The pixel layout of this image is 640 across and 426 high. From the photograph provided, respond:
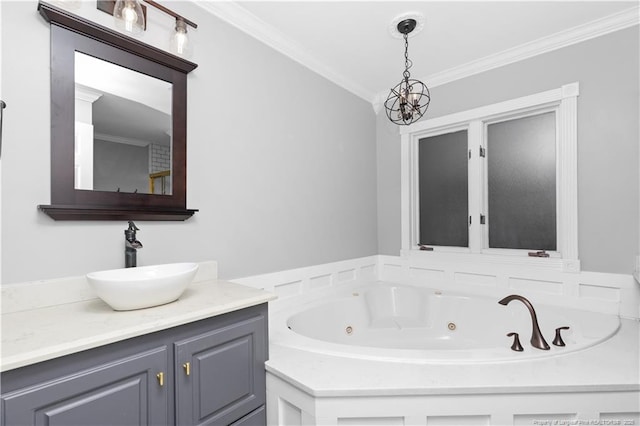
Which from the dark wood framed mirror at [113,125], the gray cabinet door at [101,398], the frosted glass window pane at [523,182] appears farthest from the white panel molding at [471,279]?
the gray cabinet door at [101,398]

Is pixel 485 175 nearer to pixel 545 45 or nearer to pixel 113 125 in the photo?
pixel 545 45

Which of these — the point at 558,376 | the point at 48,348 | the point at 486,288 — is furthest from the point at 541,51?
the point at 48,348

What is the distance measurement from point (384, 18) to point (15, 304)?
243 centimetres

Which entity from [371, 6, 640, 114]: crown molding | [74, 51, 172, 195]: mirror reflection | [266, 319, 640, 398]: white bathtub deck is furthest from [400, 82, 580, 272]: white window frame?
[74, 51, 172, 195]: mirror reflection

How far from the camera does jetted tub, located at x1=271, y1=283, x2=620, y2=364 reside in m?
1.82

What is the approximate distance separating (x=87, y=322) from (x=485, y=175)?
288cm

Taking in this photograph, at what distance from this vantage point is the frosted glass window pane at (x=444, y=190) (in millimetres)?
2902

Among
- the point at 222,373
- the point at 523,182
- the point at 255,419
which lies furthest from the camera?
the point at 523,182

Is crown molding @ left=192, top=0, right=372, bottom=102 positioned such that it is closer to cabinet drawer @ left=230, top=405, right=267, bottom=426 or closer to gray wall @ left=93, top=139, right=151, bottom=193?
gray wall @ left=93, top=139, right=151, bottom=193

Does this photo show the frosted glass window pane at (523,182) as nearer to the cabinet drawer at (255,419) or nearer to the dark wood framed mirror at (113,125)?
the cabinet drawer at (255,419)

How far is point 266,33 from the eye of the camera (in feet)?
7.19

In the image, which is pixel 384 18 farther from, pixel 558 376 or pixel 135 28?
pixel 558 376

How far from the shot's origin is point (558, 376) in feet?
4.45

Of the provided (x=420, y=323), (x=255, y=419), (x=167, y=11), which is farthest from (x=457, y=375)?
(x=167, y=11)
